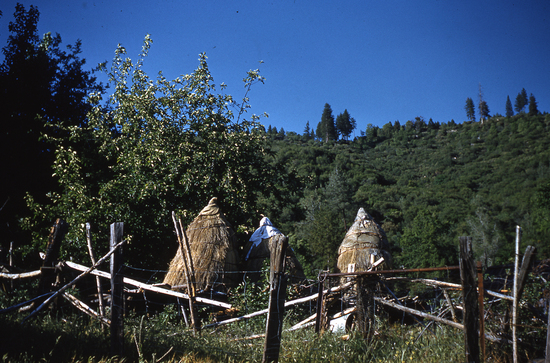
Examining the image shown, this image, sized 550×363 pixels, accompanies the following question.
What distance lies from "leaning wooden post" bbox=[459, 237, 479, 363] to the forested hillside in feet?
39.4

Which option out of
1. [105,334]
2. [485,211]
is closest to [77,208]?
[105,334]

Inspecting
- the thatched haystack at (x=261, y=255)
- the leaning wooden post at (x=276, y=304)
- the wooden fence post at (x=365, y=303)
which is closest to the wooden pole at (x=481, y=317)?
the leaning wooden post at (x=276, y=304)

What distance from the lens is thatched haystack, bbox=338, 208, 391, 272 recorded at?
12758 millimetres

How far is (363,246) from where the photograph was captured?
513 inches

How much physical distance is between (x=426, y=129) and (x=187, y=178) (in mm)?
120519

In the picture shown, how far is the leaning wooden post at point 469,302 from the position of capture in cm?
449

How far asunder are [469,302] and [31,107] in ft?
59.0

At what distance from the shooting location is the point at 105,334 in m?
5.38

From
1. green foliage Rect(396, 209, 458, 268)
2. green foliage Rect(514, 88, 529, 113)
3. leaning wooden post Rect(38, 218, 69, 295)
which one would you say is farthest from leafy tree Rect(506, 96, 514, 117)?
leaning wooden post Rect(38, 218, 69, 295)

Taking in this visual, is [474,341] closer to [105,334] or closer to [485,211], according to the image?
Answer: [105,334]

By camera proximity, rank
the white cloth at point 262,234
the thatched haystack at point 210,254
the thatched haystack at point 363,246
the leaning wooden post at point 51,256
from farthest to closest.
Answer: the thatched haystack at point 363,246 < the white cloth at point 262,234 < the thatched haystack at point 210,254 < the leaning wooden post at point 51,256

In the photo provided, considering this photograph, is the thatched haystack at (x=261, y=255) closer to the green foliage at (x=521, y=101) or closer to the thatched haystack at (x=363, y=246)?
the thatched haystack at (x=363, y=246)

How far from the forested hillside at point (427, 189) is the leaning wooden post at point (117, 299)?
11510mm

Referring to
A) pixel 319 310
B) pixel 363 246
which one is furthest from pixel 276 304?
pixel 363 246
